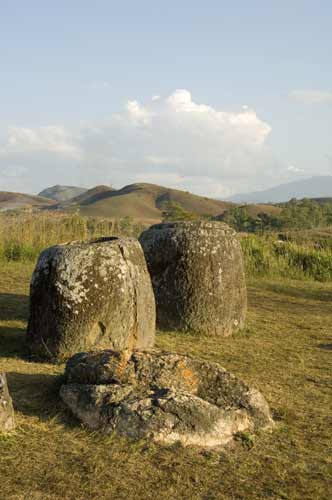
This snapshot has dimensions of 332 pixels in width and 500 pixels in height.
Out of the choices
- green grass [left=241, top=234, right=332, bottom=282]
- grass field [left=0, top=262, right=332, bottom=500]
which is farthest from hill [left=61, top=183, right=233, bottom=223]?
grass field [left=0, top=262, right=332, bottom=500]

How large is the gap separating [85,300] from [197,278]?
219 centimetres

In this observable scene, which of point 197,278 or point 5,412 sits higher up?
point 197,278

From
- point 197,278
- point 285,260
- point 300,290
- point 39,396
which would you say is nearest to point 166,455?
point 39,396

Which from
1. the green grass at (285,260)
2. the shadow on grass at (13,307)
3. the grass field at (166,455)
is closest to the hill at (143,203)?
the green grass at (285,260)

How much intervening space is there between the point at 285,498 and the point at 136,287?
10.8 ft

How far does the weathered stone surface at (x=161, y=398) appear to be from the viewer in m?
4.25

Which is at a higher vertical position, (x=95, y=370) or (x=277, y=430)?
(x=95, y=370)

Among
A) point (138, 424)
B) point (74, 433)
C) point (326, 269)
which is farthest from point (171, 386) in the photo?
point (326, 269)

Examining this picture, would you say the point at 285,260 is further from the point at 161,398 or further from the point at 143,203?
the point at 143,203

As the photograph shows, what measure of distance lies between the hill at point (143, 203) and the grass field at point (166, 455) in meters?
72.5

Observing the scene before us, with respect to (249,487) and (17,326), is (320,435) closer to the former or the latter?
(249,487)

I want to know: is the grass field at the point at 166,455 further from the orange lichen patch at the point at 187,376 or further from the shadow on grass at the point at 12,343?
the orange lichen patch at the point at 187,376

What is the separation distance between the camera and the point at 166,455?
401 centimetres

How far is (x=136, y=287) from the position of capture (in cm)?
648
